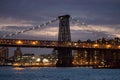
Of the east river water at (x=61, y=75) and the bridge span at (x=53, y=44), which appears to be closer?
the east river water at (x=61, y=75)

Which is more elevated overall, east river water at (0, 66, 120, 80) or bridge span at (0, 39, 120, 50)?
bridge span at (0, 39, 120, 50)

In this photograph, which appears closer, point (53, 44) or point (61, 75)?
point (61, 75)

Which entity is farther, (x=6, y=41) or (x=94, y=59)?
(x=94, y=59)

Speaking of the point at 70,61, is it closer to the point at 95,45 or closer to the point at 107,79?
the point at 95,45

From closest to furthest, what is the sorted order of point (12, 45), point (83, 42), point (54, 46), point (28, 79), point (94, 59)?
point (28, 79) → point (12, 45) → point (54, 46) → point (83, 42) → point (94, 59)

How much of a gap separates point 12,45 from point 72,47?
731 inches

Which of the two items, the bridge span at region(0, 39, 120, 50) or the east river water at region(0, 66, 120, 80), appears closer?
the east river water at region(0, 66, 120, 80)

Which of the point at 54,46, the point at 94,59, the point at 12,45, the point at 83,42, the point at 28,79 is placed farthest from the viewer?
the point at 94,59

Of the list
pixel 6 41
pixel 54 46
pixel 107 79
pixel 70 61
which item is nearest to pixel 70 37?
pixel 70 61

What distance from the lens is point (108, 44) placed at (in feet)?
485

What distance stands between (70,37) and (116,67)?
1979 cm

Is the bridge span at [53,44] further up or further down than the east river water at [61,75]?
further up

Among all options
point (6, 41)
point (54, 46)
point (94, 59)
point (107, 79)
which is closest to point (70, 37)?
point (54, 46)

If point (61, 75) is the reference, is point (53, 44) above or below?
above
